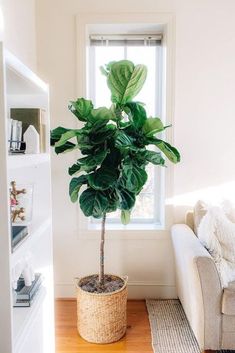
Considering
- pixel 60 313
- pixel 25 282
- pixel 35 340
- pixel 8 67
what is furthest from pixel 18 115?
pixel 60 313

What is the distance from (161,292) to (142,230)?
56cm

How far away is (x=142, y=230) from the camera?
9.11ft

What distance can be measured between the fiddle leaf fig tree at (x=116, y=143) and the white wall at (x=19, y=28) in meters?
0.57

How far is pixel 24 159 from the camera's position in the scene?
1379 mm

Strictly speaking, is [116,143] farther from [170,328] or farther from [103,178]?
[170,328]

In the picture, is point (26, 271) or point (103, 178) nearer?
point (26, 271)

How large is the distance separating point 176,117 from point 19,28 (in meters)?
1.35

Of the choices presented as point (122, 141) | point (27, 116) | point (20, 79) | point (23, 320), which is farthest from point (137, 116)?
point (23, 320)

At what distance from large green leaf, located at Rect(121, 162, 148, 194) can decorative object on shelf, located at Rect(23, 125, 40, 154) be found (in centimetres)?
62

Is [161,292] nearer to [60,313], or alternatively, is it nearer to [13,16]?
[60,313]

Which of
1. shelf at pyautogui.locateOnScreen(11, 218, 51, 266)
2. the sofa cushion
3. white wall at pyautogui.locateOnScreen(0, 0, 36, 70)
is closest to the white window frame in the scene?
white wall at pyautogui.locateOnScreen(0, 0, 36, 70)

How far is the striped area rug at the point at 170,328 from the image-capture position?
2.14 metres

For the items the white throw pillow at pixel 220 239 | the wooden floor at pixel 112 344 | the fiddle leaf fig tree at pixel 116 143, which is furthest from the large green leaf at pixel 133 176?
the wooden floor at pixel 112 344

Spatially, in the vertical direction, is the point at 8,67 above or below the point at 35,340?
above
